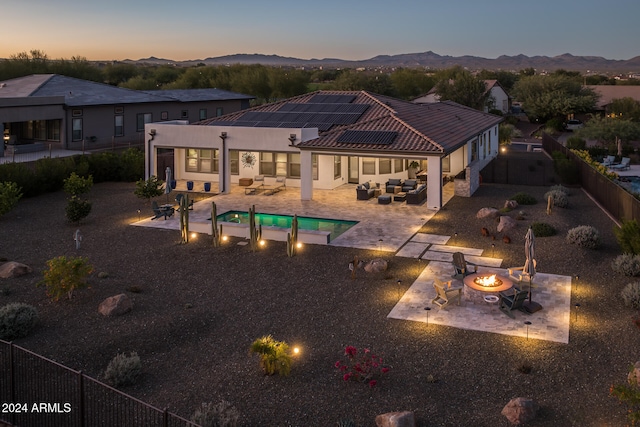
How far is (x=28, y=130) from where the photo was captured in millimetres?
49719

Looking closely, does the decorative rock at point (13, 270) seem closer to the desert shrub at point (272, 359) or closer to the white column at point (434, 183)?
the desert shrub at point (272, 359)

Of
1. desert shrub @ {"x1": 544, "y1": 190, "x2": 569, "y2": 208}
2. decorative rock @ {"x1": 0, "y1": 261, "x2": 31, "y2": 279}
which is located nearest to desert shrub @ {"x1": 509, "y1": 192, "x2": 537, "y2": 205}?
desert shrub @ {"x1": 544, "y1": 190, "x2": 569, "y2": 208}

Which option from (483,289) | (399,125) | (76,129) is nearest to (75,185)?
(399,125)

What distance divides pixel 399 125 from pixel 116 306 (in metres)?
21.2

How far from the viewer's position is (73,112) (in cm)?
4806

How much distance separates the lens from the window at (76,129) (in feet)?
→ 158

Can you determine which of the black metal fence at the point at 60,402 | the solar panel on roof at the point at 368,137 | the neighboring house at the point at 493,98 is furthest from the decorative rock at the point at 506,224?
the neighboring house at the point at 493,98

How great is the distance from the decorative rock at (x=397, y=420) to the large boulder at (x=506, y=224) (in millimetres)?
15115

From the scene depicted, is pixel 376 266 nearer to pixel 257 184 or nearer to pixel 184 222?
pixel 184 222

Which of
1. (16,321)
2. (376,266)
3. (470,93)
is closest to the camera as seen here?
(16,321)

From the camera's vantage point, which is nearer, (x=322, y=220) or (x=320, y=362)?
(x=320, y=362)

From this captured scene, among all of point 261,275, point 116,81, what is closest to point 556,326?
point 261,275

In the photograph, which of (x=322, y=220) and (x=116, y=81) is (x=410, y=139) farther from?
(x=116, y=81)

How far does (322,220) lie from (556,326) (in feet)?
45.4
